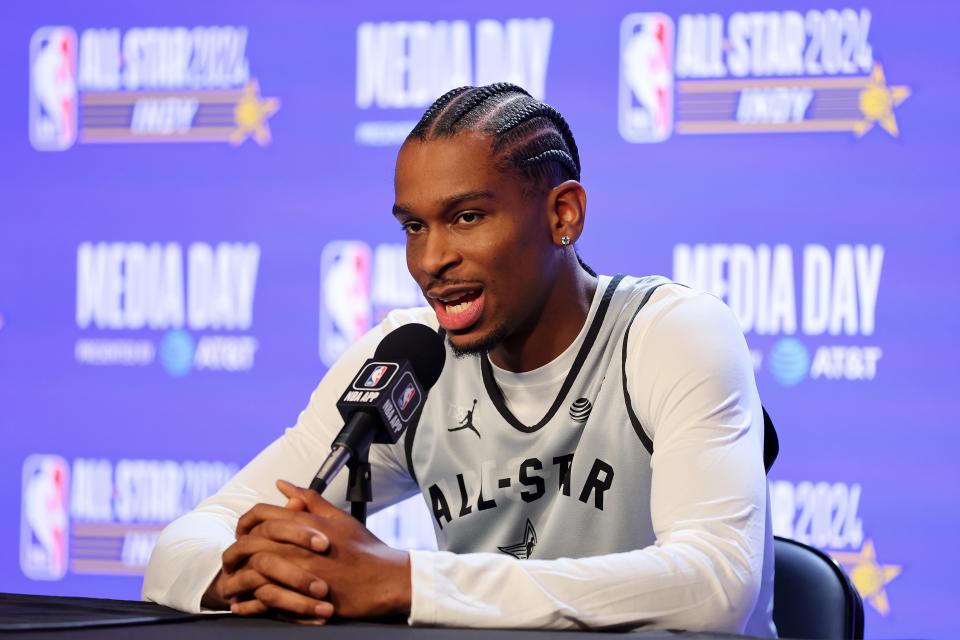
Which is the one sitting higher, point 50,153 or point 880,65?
point 880,65

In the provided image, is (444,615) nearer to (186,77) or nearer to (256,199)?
(256,199)

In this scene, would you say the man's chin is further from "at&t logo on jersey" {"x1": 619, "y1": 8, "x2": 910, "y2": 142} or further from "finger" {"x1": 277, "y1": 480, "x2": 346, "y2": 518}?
"at&t logo on jersey" {"x1": 619, "y1": 8, "x2": 910, "y2": 142}

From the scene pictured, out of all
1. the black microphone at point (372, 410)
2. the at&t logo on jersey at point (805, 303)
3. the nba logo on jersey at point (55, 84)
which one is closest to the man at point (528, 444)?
the black microphone at point (372, 410)

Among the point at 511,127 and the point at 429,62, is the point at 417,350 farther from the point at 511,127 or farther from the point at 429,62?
the point at 429,62

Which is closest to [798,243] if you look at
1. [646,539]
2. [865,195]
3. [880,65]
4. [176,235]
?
[865,195]

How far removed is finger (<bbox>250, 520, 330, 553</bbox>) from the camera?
1.36 m

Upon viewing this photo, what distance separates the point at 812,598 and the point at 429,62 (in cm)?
210

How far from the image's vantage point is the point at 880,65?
120 inches

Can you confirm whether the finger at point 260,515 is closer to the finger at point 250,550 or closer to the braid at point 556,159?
the finger at point 250,550

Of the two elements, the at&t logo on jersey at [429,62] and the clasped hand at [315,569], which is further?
the at&t logo on jersey at [429,62]

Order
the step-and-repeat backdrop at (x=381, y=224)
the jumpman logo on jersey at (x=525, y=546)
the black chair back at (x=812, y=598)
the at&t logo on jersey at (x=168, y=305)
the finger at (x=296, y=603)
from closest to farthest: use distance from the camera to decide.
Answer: the finger at (x=296, y=603) → the black chair back at (x=812, y=598) → the jumpman logo on jersey at (x=525, y=546) → the step-and-repeat backdrop at (x=381, y=224) → the at&t logo on jersey at (x=168, y=305)

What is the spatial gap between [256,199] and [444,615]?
2486 millimetres

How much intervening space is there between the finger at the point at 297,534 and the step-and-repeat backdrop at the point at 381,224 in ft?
6.32

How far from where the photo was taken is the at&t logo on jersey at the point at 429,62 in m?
3.31
